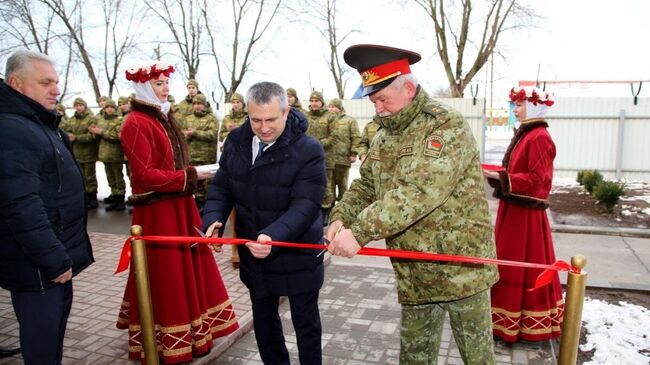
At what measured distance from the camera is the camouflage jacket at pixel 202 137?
9.55m

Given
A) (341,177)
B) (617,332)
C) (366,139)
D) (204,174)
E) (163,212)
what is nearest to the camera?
(163,212)

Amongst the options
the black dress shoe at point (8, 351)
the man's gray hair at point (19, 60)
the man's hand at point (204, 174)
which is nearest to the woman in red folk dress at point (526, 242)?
the man's hand at point (204, 174)

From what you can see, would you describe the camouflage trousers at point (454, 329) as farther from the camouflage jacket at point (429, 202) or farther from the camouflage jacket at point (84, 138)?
the camouflage jacket at point (84, 138)

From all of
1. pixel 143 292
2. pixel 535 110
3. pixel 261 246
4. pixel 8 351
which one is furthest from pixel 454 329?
pixel 8 351

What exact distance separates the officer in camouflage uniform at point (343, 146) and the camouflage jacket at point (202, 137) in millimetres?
2424

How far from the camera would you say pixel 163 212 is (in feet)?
11.7

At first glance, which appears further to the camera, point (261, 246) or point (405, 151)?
point (261, 246)

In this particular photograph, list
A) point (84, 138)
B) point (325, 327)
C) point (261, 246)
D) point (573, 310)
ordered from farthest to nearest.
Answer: point (84, 138) → point (325, 327) → point (261, 246) → point (573, 310)

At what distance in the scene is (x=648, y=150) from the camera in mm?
13305

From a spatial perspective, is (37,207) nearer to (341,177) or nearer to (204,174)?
(204,174)

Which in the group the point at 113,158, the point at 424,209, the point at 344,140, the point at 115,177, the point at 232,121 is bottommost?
the point at 115,177

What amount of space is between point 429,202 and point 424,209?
4 centimetres

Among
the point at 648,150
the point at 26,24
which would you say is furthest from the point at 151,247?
the point at 26,24

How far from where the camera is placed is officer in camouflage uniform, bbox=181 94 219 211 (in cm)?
955
